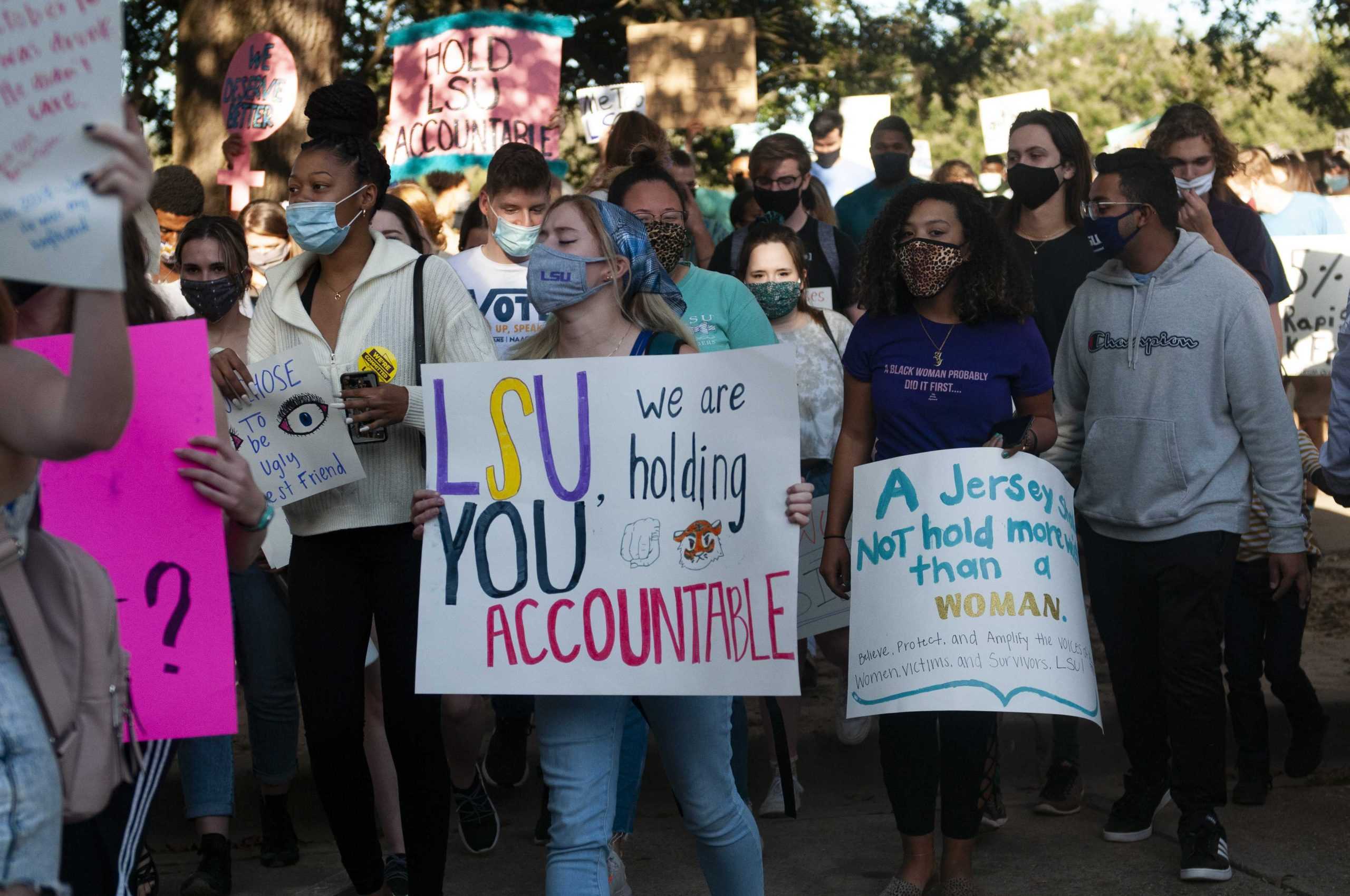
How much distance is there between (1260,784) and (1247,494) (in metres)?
1.26

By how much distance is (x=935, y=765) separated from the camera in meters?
4.40

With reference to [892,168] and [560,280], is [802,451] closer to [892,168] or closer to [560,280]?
[560,280]

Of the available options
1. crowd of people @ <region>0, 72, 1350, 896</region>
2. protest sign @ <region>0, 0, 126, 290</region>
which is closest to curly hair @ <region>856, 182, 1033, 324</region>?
crowd of people @ <region>0, 72, 1350, 896</region>

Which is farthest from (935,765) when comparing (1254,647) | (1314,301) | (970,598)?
(1314,301)

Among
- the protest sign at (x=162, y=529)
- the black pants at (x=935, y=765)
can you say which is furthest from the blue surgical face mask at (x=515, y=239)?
the protest sign at (x=162, y=529)

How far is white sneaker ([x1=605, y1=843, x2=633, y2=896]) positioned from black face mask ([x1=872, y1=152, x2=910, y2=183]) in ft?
15.4

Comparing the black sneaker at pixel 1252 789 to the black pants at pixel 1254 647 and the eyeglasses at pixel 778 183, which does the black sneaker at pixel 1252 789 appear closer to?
the black pants at pixel 1254 647

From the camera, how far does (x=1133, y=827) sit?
16.7ft

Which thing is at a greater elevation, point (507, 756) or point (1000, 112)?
point (1000, 112)

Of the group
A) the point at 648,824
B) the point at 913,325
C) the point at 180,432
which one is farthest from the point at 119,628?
the point at 648,824

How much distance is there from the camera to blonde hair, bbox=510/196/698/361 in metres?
3.84

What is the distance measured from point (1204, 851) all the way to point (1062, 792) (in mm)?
790

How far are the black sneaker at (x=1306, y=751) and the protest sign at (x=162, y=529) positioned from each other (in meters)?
4.10

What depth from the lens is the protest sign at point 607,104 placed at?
1003 centimetres
